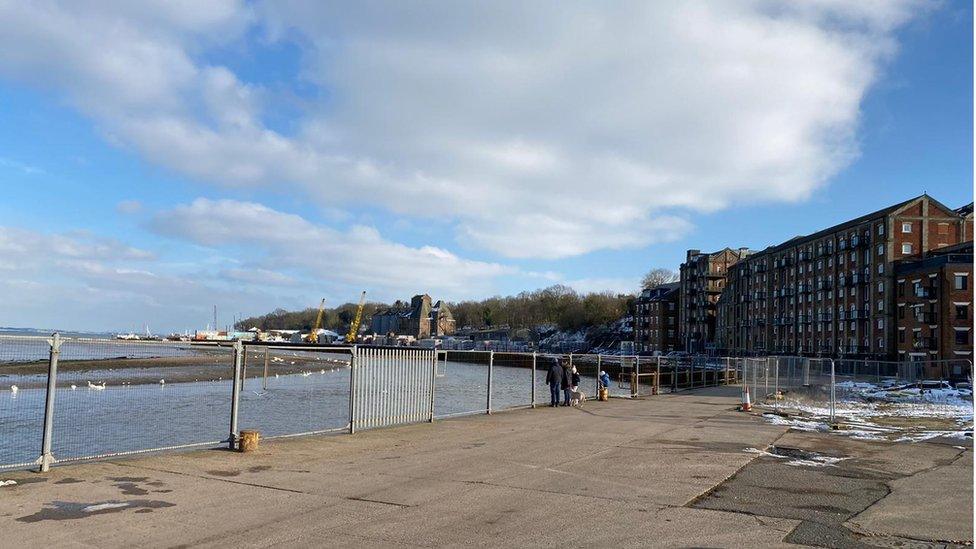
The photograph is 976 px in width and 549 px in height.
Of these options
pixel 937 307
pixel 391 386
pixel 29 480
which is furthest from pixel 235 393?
pixel 937 307

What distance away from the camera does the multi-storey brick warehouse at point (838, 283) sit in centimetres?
8056

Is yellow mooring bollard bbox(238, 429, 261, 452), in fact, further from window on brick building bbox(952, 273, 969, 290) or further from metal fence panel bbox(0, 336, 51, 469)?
window on brick building bbox(952, 273, 969, 290)

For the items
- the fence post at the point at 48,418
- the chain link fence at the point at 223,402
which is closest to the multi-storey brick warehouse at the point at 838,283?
the chain link fence at the point at 223,402

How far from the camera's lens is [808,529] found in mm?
8555

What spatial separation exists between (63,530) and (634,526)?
20.2 ft

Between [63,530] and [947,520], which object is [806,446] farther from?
[63,530]

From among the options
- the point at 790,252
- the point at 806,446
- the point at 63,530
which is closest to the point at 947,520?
the point at 806,446

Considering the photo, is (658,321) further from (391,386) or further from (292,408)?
(391,386)

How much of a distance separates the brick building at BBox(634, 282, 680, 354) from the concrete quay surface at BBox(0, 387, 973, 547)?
127 metres

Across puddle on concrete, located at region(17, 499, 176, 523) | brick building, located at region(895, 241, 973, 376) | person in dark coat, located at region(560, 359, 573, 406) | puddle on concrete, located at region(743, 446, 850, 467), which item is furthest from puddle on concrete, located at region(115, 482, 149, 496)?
brick building, located at region(895, 241, 973, 376)

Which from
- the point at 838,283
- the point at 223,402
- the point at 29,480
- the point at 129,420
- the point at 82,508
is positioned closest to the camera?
the point at 82,508

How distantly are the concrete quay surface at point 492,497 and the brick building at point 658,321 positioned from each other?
416 ft

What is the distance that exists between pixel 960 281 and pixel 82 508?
77311 mm

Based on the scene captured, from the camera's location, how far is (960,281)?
227ft
